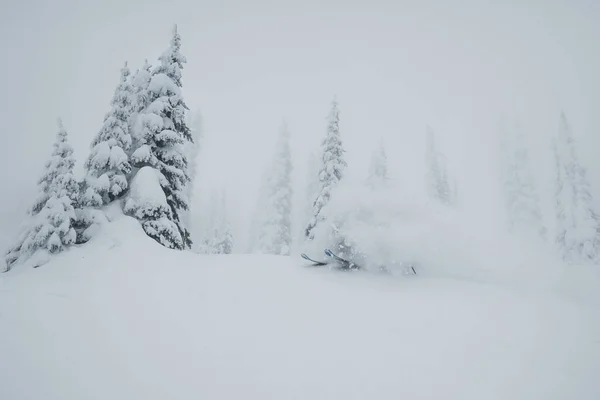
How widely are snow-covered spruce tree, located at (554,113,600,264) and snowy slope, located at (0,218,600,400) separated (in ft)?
81.5

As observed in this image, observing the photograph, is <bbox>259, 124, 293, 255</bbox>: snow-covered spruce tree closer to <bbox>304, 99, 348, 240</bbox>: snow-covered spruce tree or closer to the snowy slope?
<bbox>304, 99, 348, 240</bbox>: snow-covered spruce tree

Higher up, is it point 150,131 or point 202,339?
point 150,131

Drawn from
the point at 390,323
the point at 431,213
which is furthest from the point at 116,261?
the point at 431,213

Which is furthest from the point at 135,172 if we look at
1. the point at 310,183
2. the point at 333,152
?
the point at 310,183

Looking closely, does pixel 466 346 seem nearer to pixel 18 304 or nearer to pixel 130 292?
pixel 130 292

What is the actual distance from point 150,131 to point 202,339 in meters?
9.17

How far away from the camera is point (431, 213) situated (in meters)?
5.88

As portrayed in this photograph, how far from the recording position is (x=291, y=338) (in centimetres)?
367

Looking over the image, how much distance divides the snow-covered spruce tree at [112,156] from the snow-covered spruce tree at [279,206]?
17120 millimetres

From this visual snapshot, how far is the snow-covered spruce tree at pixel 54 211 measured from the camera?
297 inches

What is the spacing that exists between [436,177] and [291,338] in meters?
32.2

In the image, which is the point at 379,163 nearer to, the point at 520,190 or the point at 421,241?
the point at 520,190

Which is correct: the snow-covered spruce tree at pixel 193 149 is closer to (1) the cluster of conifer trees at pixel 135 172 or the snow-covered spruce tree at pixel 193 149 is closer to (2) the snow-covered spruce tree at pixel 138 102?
(1) the cluster of conifer trees at pixel 135 172

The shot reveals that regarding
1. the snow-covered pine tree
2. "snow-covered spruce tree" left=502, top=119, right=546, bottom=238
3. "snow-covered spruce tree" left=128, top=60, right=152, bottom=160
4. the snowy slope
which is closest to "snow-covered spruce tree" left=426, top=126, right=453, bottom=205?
the snow-covered pine tree
